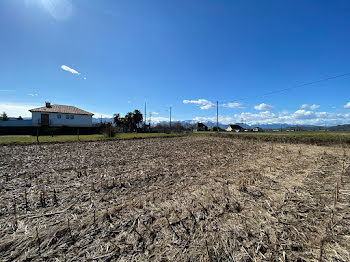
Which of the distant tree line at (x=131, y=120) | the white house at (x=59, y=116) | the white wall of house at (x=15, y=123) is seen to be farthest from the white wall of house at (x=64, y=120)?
the distant tree line at (x=131, y=120)

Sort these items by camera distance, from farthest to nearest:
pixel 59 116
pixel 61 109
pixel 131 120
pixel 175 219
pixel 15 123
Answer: pixel 131 120, pixel 61 109, pixel 59 116, pixel 15 123, pixel 175 219

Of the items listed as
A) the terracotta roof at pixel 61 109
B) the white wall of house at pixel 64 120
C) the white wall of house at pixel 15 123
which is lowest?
the white wall of house at pixel 15 123

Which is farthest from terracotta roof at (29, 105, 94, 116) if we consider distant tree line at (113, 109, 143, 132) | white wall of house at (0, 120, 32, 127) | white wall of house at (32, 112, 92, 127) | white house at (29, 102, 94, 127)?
distant tree line at (113, 109, 143, 132)

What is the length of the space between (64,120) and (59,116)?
53.8 inches

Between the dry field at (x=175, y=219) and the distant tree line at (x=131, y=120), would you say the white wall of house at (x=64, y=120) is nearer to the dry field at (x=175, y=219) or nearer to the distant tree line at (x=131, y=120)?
the distant tree line at (x=131, y=120)

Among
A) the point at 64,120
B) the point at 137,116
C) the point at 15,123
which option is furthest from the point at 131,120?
the point at 15,123

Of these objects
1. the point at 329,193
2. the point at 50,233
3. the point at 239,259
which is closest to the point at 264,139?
the point at 329,193

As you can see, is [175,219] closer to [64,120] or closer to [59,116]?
[64,120]

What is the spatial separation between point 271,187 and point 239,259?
10.6 ft

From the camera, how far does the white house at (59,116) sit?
3331cm

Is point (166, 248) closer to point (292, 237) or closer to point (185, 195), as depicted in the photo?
point (185, 195)

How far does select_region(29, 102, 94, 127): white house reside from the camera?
3331 centimetres

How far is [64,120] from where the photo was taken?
3603 cm

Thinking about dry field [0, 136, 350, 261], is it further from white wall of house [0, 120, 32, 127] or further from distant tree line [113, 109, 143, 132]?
distant tree line [113, 109, 143, 132]
